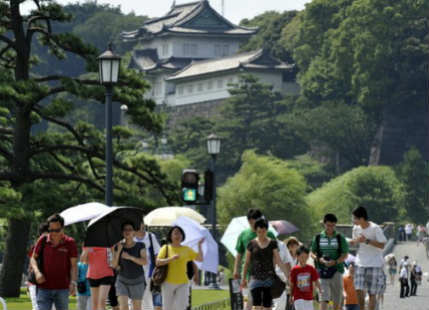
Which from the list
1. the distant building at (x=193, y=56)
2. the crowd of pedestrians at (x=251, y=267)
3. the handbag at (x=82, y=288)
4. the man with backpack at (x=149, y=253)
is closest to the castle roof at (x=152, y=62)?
the distant building at (x=193, y=56)

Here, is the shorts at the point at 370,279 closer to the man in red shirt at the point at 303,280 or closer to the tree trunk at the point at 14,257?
the man in red shirt at the point at 303,280

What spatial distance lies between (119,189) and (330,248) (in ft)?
45.0

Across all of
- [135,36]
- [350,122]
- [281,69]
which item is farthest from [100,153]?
[135,36]

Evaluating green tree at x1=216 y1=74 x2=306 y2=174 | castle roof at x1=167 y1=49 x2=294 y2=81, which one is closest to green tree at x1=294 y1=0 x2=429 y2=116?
green tree at x1=216 y1=74 x2=306 y2=174

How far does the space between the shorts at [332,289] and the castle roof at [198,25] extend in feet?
323

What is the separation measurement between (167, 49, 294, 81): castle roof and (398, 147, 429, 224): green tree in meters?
23.1

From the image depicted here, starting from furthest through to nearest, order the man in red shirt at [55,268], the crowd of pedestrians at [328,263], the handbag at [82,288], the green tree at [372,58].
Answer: the green tree at [372,58] → the handbag at [82,288] → the crowd of pedestrians at [328,263] → the man in red shirt at [55,268]

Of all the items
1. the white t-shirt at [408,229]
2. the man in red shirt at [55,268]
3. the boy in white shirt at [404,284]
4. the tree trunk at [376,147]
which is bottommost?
the white t-shirt at [408,229]

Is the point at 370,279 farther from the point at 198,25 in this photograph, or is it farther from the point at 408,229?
the point at 198,25

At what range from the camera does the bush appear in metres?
75.9

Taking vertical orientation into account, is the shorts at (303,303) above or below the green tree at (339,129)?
above

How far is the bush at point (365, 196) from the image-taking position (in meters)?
75.9

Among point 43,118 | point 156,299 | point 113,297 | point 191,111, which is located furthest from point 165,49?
point 113,297

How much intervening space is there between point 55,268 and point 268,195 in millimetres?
55860
